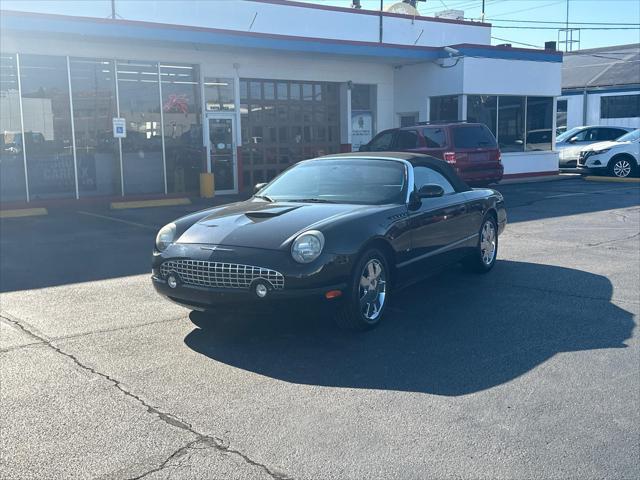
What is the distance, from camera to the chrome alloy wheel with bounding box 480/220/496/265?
8.31 meters

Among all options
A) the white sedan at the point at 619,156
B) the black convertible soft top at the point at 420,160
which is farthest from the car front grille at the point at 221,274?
the white sedan at the point at 619,156

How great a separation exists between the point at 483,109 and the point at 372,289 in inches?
702

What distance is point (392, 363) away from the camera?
5.21 meters

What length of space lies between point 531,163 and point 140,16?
1331 centimetres

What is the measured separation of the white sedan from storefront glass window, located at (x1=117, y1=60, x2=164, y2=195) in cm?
1386

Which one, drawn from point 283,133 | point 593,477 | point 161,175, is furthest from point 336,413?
point 283,133

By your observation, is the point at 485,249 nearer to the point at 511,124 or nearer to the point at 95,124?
the point at 95,124

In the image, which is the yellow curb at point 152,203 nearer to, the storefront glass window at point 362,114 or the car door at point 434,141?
the car door at point 434,141

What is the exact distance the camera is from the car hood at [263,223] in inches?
223

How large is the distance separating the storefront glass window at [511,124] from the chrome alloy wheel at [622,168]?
302cm

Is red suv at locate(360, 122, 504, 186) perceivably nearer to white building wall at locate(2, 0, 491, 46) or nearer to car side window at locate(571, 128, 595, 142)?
white building wall at locate(2, 0, 491, 46)

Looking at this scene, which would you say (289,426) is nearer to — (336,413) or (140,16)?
(336,413)

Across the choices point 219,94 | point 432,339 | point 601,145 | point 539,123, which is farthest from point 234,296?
point 539,123

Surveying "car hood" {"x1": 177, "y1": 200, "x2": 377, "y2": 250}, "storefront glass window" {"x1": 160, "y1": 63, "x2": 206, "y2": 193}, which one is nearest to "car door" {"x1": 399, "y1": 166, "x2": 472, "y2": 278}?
"car hood" {"x1": 177, "y1": 200, "x2": 377, "y2": 250}
